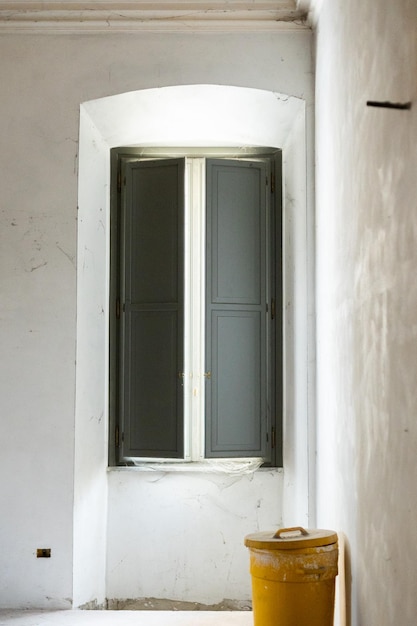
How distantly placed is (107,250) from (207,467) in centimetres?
147

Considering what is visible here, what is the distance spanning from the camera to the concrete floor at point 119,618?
434 cm

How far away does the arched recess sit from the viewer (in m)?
4.79

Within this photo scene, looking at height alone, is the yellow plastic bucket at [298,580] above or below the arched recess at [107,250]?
below

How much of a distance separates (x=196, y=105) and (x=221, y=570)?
9.04 feet

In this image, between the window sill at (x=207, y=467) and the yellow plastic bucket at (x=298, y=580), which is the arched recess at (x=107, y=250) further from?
the yellow plastic bucket at (x=298, y=580)

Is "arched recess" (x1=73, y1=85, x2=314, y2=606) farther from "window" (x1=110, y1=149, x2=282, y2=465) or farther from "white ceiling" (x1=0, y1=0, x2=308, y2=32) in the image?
"white ceiling" (x1=0, y1=0, x2=308, y2=32)

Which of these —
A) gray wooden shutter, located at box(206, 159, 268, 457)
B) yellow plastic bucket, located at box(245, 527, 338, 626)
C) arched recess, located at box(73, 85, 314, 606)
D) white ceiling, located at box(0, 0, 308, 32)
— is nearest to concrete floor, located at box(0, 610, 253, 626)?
arched recess, located at box(73, 85, 314, 606)

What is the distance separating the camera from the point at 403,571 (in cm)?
247

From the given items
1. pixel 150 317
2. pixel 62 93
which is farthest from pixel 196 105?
pixel 150 317

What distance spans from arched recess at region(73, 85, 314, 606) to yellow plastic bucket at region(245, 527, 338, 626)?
1.26 metres

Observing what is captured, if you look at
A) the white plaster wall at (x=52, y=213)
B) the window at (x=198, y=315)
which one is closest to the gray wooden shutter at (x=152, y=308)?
the window at (x=198, y=315)

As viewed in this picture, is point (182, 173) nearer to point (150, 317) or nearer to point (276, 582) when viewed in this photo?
point (150, 317)

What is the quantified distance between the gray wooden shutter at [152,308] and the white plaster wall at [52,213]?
26.2 inches

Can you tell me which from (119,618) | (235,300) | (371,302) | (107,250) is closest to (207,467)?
(235,300)
